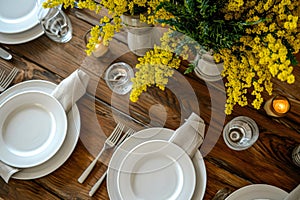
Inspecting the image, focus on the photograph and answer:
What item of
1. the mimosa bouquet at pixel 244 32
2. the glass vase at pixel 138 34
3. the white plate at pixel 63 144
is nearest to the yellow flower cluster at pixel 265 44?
the mimosa bouquet at pixel 244 32

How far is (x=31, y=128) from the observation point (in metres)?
0.99

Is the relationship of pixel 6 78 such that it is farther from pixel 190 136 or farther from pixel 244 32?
pixel 244 32

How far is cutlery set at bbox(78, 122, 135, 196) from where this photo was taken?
37.6 inches

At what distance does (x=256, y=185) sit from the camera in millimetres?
940

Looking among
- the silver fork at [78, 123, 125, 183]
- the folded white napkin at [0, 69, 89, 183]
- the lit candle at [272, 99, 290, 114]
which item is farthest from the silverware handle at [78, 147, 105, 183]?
the lit candle at [272, 99, 290, 114]

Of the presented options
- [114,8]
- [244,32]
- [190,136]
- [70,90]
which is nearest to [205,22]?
[244,32]

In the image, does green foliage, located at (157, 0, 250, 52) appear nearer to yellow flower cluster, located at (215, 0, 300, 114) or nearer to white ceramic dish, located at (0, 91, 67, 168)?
yellow flower cluster, located at (215, 0, 300, 114)

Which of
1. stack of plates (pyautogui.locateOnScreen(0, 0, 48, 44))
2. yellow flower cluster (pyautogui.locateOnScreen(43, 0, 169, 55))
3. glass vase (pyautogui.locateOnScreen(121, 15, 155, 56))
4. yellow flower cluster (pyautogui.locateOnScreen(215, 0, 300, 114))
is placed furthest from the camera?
stack of plates (pyautogui.locateOnScreen(0, 0, 48, 44))

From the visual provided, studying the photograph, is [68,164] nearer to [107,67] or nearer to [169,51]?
[107,67]

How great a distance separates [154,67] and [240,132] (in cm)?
34

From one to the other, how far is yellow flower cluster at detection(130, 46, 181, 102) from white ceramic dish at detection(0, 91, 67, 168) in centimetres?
26

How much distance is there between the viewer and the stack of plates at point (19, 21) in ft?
3.52

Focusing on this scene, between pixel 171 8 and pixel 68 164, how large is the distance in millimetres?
514

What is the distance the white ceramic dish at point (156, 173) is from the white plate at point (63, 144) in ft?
0.53
